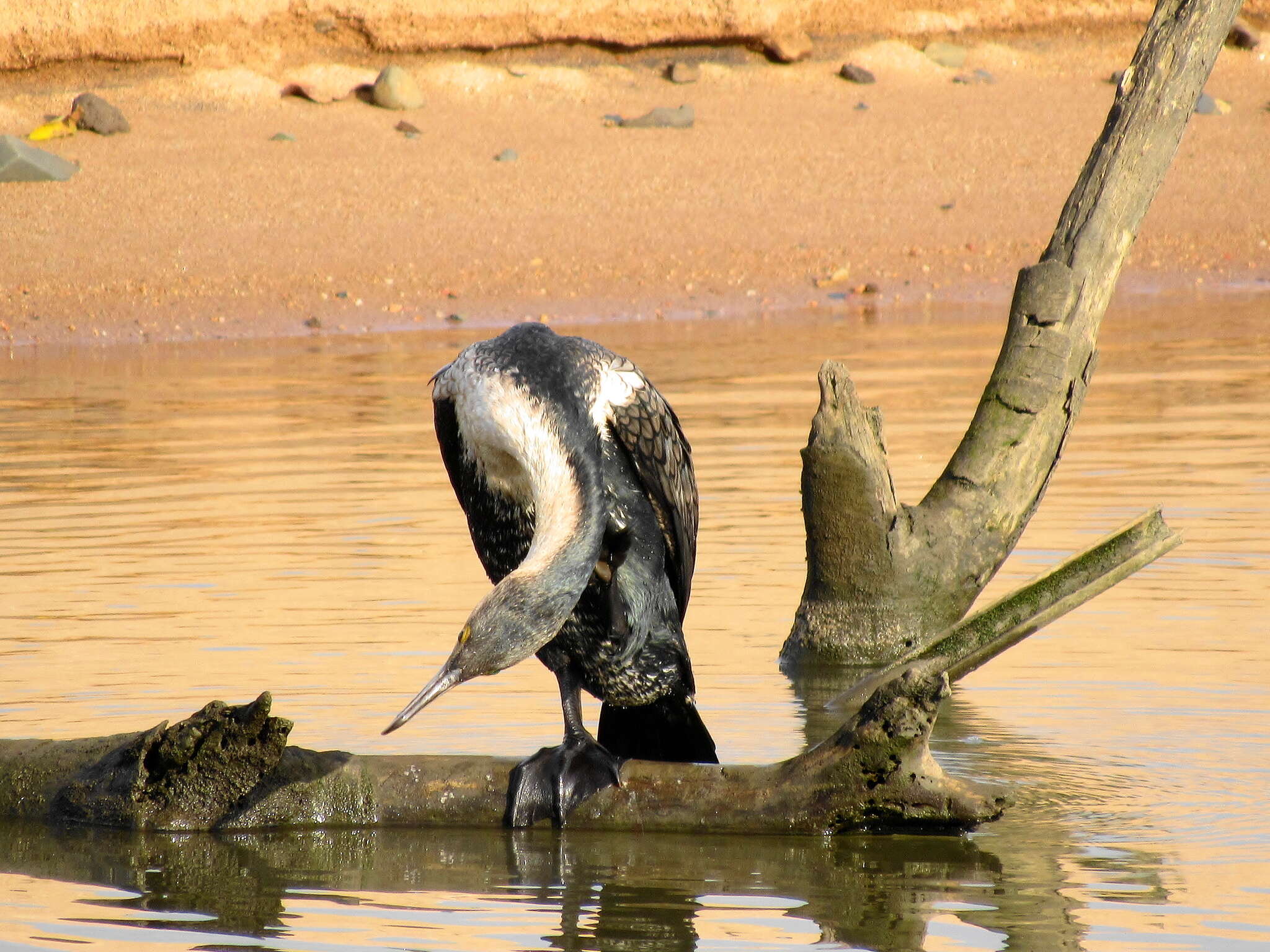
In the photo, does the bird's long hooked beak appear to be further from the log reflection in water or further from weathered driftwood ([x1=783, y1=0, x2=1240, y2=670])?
weathered driftwood ([x1=783, y1=0, x2=1240, y2=670])

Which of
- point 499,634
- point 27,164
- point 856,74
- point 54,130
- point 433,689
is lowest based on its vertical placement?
point 433,689

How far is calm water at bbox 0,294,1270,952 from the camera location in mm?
3943

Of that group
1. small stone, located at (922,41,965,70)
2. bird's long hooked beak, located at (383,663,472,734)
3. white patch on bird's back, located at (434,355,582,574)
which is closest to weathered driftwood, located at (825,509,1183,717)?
white patch on bird's back, located at (434,355,582,574)

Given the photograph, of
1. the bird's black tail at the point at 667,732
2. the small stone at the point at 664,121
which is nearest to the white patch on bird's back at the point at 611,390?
the bird's black tail at the point at 667,732

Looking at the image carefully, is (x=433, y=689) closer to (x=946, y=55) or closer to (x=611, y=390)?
(x=611, y=390)

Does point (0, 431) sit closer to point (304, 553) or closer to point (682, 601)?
point (304, 553)

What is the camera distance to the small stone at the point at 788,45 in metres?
22.8

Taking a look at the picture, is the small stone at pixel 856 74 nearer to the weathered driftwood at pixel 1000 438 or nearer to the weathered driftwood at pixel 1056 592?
the weathered driftwood at pixel 1000 438

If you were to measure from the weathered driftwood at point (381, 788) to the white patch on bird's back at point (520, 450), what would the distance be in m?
0.62

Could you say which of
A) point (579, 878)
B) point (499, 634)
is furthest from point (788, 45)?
point (499, 634)

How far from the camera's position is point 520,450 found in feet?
14.2

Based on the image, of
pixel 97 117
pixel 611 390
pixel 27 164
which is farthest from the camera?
pixel 97 117

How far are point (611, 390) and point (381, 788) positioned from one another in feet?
3.40

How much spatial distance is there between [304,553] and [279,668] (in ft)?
5.69
